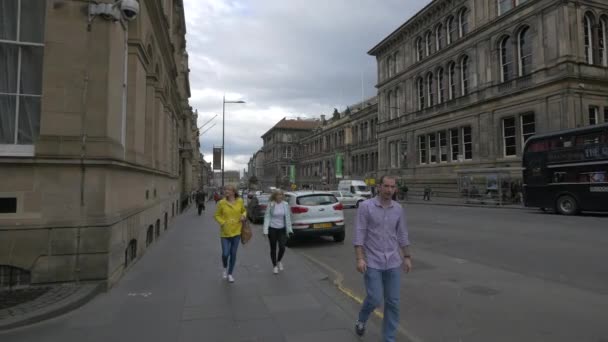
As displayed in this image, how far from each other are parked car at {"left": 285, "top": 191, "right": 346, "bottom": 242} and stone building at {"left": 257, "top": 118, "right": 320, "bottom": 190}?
94.2 meters

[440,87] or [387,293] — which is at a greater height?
[440,87]

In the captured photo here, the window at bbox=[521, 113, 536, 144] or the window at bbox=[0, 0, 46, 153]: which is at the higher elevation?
the window at bbox=[521, 113, 536, 144]

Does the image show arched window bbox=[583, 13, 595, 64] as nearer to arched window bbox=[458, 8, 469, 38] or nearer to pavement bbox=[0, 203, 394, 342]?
arched window bbox=[458, 8, 469, 38]

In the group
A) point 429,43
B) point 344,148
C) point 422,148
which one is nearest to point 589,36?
point 429,43

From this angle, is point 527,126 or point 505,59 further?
point 505,59

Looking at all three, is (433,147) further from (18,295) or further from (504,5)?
(18,295)

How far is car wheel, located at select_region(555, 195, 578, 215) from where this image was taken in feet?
61.4

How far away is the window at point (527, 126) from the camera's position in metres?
29.9

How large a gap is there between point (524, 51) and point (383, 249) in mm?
33524

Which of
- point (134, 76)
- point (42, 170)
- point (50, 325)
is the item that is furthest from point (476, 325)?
point (134, 76)

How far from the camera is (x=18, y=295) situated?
17.3 feet

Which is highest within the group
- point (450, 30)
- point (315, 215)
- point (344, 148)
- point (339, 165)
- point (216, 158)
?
point (450, 30)

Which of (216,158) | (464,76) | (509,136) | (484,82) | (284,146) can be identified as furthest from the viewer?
(284,146)

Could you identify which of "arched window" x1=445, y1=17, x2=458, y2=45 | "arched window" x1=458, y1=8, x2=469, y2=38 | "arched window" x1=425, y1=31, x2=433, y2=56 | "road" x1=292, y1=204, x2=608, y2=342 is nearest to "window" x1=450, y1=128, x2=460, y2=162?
Answer: "arched window" x1=445, y1=17, x2=458, y2=45
